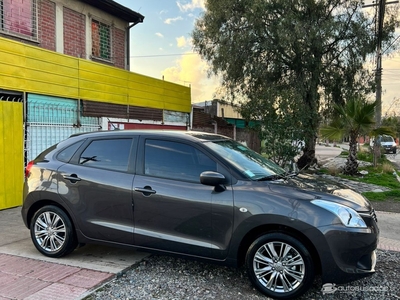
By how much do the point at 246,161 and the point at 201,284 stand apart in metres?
1.56

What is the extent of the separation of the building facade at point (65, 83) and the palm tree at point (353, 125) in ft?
19.9

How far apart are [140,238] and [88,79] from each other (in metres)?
6.40

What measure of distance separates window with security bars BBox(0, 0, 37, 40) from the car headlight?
9.14 metres

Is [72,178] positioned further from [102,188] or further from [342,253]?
[342,253]

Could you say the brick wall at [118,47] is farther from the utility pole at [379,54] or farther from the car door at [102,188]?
the utility pole at [379,54]

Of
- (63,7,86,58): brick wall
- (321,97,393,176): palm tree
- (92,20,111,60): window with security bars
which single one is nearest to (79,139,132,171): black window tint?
(63,7,86,58): brick wall

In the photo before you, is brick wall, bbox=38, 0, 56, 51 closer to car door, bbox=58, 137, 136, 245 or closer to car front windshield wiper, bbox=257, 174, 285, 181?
car door, bbox=58, 137, 136, 245

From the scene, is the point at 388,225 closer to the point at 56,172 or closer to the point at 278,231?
the point at 278,231

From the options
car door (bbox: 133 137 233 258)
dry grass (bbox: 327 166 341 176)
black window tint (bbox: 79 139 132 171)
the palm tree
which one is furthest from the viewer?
dry grass (bbox: 327 166 341 176)

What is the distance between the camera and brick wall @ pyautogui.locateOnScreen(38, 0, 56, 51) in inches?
381

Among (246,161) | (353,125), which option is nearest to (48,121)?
(246,161)

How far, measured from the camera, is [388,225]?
662 cm

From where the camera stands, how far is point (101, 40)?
11867mm

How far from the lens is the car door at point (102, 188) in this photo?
13.6 feet
